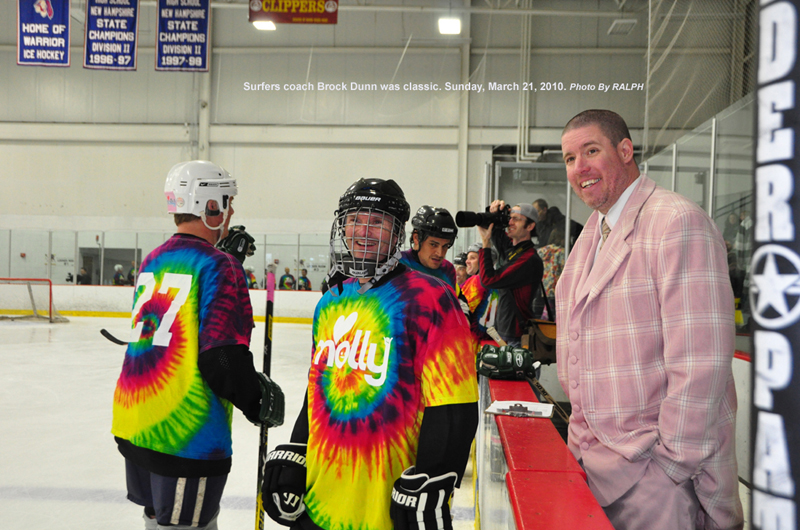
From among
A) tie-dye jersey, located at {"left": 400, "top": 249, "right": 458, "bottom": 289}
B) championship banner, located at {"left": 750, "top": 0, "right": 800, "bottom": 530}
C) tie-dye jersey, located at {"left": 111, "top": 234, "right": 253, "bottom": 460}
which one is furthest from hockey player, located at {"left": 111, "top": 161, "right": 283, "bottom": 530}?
championship banner, located at {"left": 750, "top": 0, "right": 800, "bottom": 530}

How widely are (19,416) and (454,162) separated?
11.0m

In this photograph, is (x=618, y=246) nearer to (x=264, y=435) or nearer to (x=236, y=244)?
(x=264, y=435)

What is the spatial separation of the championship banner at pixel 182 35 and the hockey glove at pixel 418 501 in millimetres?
8932

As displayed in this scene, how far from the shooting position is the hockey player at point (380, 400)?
122cm

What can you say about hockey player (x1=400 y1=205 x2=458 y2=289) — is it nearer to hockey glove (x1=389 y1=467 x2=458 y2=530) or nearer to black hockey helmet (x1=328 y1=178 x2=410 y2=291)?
black hockey helmet (x1=328 y1=178 x2=410 y2=291)

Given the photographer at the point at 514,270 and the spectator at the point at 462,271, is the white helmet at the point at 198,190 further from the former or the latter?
the spectator at the point at 462,271

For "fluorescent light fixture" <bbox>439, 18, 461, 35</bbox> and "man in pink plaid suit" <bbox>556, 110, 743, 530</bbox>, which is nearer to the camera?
"man in pink plaid suit" <bbox>556, 110, 743, 530</bbox>

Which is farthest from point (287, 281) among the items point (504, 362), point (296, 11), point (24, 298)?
point (504, 362)

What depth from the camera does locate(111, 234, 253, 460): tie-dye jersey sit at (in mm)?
1832

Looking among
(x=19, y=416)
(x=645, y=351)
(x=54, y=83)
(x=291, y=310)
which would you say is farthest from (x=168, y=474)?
(x=54, y=83)

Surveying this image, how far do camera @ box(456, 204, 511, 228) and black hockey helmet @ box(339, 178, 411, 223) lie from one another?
1569mm

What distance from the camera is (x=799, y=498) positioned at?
0.29 metres

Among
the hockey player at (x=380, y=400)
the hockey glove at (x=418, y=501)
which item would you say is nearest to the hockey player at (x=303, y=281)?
the hockey player at (x=380, y=400)

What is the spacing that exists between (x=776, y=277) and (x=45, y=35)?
10701mm
